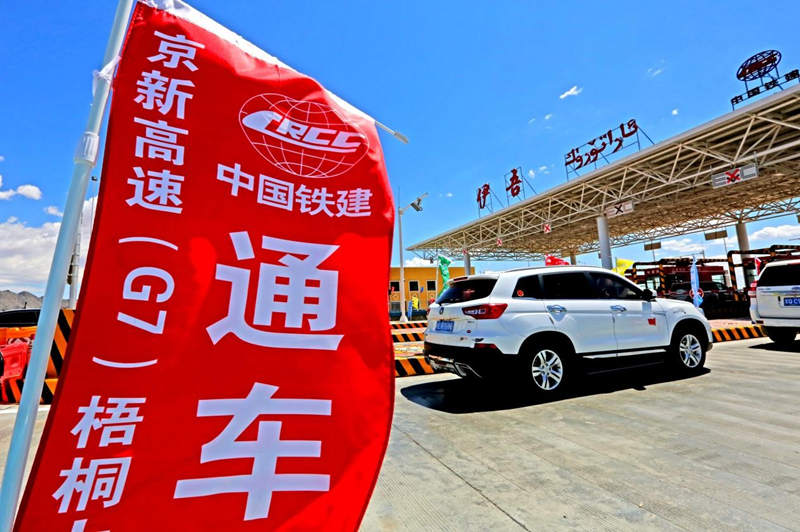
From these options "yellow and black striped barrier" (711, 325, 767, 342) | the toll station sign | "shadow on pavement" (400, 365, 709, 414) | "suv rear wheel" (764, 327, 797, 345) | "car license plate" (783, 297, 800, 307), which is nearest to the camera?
"shadow on pavement" (400, 365, 709, 414)

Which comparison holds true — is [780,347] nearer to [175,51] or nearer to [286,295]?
[286,295]

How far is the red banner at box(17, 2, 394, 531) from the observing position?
3.23 ft

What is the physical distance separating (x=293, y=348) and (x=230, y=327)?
189 mm

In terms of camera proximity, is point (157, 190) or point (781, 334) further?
point (781, 334)

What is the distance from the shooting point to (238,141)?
1.23m

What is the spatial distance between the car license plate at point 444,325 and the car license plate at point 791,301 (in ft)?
24.3

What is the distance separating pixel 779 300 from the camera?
26.0ft

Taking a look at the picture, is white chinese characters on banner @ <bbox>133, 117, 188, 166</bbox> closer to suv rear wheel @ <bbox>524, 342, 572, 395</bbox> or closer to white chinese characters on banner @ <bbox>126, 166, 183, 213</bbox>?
white chinese characters on banner @ <bbox>126, 166, 183, 213</bbox>

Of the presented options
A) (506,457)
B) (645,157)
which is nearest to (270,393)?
(506,457)

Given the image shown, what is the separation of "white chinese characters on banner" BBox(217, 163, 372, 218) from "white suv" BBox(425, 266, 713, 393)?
3.60m

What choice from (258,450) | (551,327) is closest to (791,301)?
(551,327)

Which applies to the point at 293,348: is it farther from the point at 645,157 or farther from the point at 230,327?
the point at 645,157

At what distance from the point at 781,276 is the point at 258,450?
10606mm

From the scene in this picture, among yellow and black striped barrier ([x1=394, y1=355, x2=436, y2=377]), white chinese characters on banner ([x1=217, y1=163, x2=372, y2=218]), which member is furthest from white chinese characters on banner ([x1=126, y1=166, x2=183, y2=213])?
yellow and black striped barrier ([x1=394, y1=355, x2=436, y2=377])
